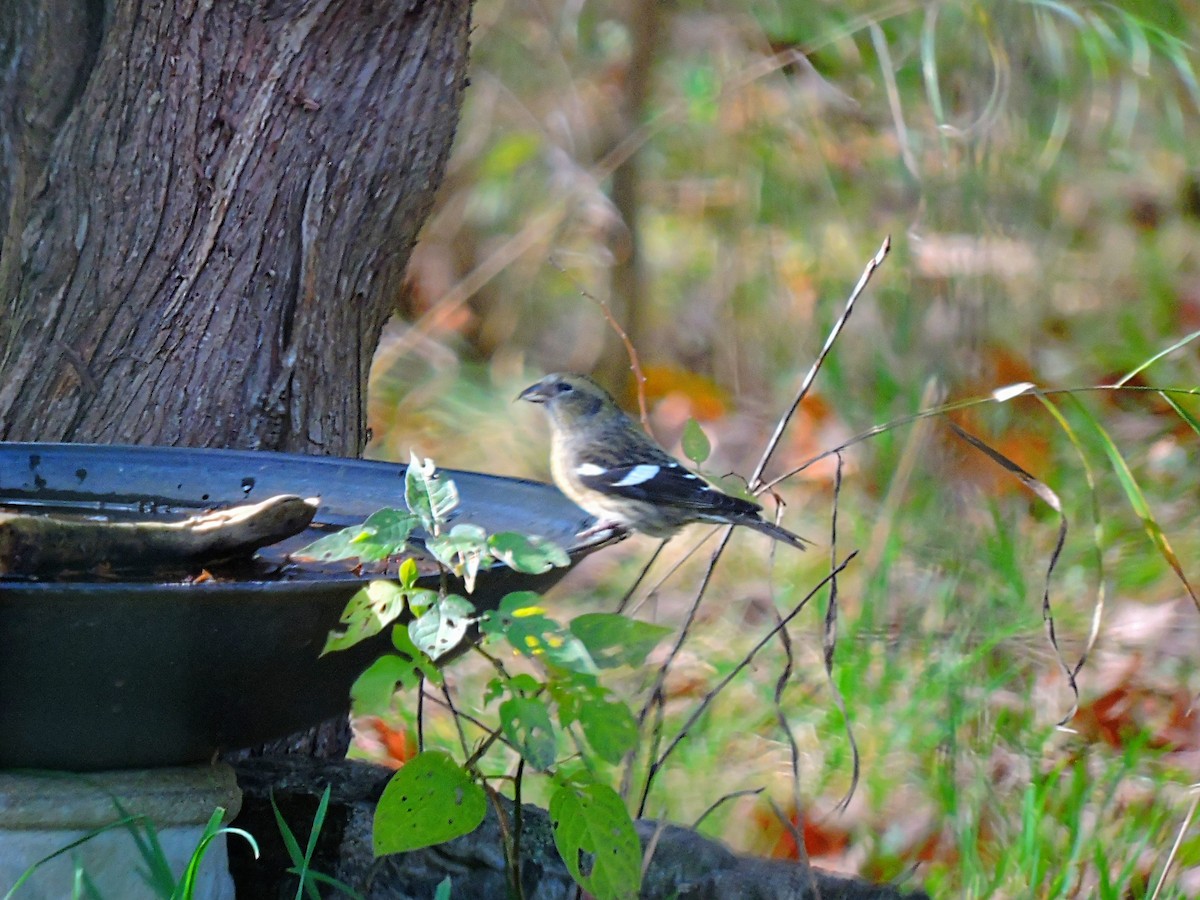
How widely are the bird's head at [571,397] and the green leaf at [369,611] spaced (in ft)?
7.66

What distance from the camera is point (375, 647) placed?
1821 mm

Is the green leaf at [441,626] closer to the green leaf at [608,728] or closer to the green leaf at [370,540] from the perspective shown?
the green leaf at [370,540]

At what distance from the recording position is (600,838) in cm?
171

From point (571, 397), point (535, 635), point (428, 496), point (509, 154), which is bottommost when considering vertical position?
point (535, 635)

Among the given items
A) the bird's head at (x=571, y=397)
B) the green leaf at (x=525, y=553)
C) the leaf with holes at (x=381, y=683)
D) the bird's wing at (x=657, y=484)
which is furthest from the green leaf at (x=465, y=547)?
the bird's head at (x=571, y=397)

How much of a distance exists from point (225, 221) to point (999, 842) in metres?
2.03

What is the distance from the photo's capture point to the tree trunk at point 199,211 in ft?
9.01

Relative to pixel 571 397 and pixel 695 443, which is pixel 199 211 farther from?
pixel 571 397

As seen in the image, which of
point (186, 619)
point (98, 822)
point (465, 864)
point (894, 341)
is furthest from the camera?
point (894, 341)

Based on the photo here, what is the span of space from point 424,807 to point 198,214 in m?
1.48

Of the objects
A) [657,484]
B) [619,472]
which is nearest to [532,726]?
[657,484]

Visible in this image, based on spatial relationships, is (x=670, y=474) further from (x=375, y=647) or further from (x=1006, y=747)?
(x=375, y=647)

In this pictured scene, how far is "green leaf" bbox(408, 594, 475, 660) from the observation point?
154 centimetres

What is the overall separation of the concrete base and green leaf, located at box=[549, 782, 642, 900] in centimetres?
55
